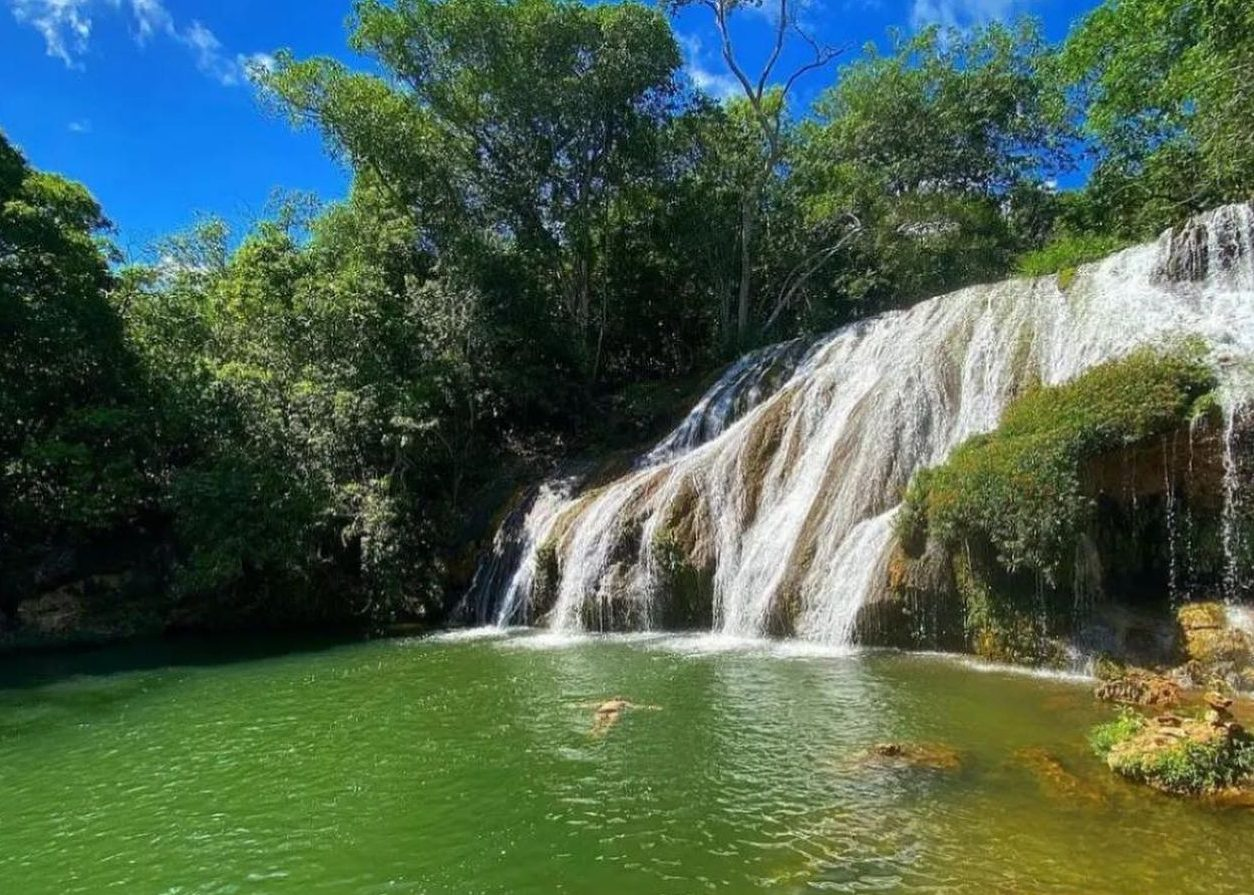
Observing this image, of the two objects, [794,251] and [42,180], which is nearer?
[42,180]

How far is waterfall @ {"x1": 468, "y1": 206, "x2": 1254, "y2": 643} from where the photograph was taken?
46.8 ft

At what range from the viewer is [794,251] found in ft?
105

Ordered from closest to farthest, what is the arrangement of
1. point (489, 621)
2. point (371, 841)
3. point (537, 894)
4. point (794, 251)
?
point (537, 894) < point (371, 841) < point (489, 621) < point (794, 251)

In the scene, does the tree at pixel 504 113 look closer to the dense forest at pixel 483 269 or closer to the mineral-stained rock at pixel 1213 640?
the dense forest at pixel 483 269

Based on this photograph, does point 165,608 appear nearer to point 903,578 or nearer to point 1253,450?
point 903,578

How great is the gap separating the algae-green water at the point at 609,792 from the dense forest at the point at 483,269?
29.0 feet

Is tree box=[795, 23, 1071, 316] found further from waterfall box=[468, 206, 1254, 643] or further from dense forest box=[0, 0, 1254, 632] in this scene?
waterfall box=[468, 206, 1254, 643]

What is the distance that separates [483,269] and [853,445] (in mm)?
13772

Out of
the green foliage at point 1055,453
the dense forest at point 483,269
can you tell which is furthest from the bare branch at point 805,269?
the green foliage at point 1055,453

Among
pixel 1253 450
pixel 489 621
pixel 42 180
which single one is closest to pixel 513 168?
pixel 42 180

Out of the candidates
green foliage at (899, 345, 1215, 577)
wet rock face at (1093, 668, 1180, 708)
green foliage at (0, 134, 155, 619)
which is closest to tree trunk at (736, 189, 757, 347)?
green foliage at (899, 345, 1215, 577)

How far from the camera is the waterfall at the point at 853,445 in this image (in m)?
14.3

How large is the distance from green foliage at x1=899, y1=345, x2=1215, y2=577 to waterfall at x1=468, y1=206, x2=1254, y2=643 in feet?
4.14

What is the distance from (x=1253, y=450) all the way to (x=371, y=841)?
11.4m
